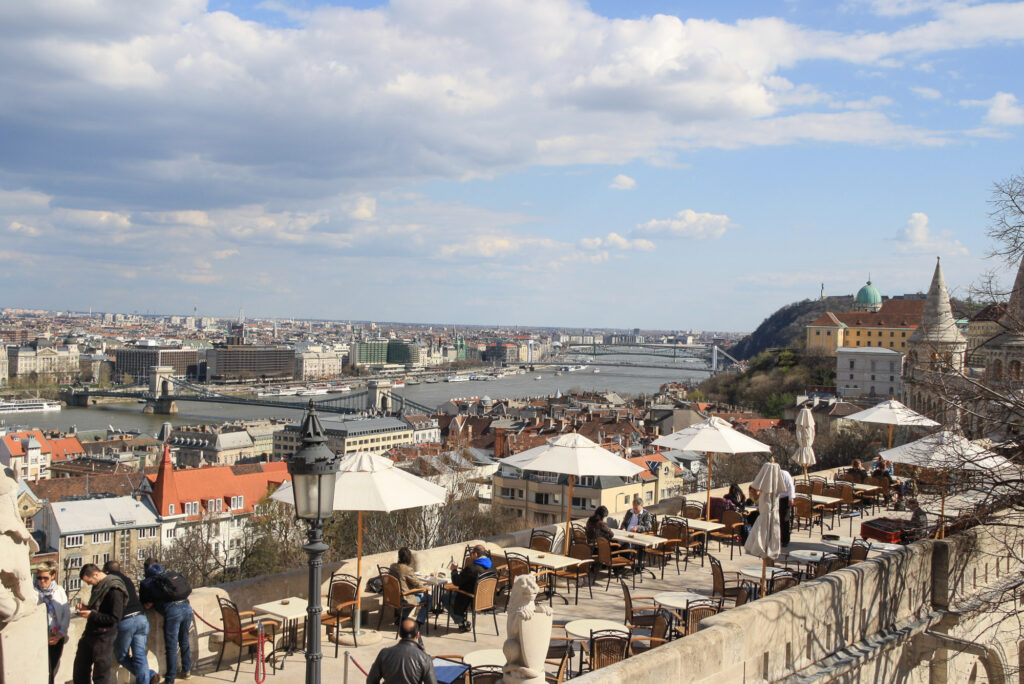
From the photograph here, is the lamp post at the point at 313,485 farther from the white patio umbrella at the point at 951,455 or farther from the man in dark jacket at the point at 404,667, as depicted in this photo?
the white patio umbrella at the point at 951,455

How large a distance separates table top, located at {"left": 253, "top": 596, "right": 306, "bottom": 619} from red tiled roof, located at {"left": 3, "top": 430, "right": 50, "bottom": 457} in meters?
38.4

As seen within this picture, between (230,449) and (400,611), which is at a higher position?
(400,611)

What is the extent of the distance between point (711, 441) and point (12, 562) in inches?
199

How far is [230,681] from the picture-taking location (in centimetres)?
374

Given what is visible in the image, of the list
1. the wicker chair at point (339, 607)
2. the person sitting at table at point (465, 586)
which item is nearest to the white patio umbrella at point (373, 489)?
the wicker chair at point (339, 607)

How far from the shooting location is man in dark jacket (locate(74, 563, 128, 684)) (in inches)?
129

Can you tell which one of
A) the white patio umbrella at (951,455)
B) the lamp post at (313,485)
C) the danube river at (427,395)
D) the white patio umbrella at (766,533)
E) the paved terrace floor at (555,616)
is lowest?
the danube river at (427,395)

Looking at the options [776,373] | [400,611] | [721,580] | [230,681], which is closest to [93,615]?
[230,681]

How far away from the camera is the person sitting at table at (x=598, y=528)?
553 centimetres

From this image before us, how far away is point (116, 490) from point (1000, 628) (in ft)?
98.3

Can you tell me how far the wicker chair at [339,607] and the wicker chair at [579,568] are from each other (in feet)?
4.31

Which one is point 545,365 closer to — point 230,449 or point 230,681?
point 230,449

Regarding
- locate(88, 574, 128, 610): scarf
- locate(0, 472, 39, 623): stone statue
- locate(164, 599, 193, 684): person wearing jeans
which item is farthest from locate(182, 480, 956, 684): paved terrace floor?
locate(0, 472, 39, 623): stone statue

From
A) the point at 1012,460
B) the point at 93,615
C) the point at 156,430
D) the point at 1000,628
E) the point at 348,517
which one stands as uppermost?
the point at 1012,460
